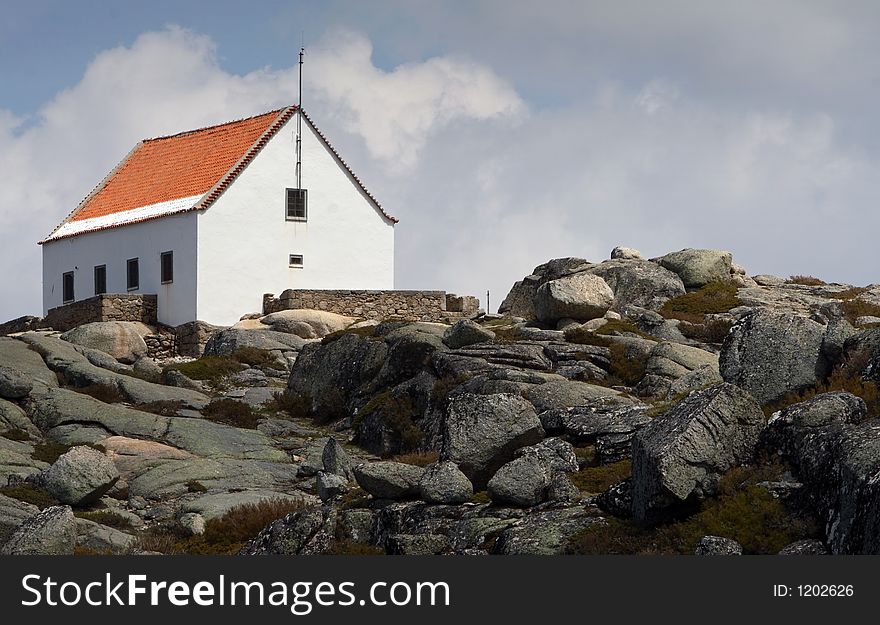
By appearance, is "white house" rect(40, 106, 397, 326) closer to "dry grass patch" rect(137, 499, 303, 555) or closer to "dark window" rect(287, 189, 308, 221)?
"dark window" rect(287, 189, 308, 221)

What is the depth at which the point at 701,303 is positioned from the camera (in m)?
50.0

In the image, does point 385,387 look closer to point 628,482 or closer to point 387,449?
Answer: point 387,449

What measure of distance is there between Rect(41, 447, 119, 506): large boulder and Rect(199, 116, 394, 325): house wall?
94.0 ft

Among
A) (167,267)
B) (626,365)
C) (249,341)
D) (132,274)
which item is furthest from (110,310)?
(626,365)

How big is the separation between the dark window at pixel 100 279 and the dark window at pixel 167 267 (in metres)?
5.21

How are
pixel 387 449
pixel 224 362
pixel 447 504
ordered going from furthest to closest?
pixel 224 362, pixel 387 449, pixel 447 504

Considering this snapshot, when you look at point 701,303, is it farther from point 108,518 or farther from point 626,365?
point 108,518

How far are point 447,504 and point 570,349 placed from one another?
15834 mm

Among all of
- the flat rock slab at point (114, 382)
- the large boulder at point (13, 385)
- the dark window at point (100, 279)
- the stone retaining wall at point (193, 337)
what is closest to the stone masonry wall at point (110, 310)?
the stone retaining wall at point (193, 337)

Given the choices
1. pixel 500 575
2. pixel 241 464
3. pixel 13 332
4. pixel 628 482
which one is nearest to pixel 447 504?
pixel 628 482

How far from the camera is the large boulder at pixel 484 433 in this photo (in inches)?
985

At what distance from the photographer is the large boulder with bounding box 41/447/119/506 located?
97.0 ft

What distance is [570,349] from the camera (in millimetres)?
39250

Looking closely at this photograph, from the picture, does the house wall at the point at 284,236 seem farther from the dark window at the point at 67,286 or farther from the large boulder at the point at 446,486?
the large boulder at the point at 446,486
